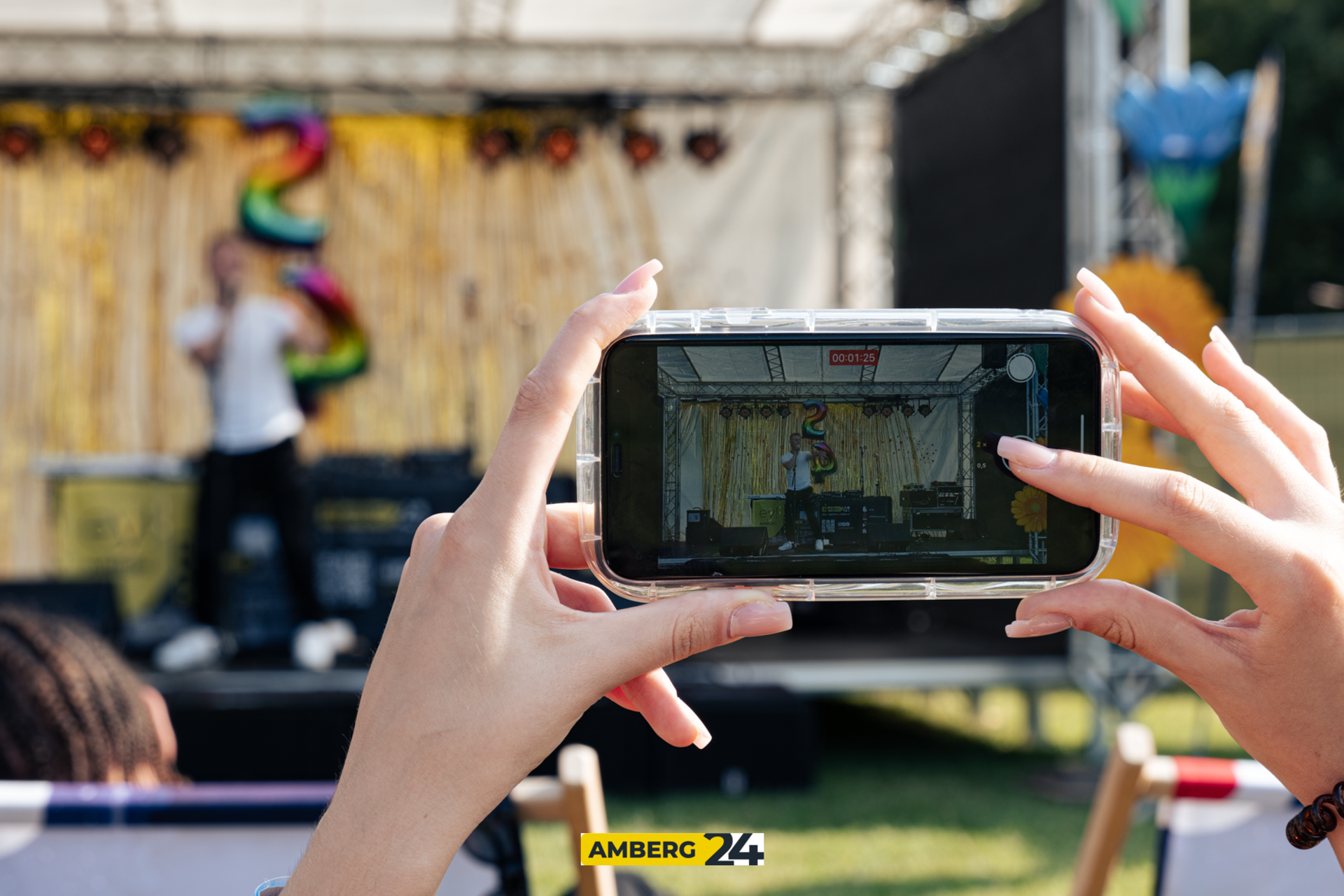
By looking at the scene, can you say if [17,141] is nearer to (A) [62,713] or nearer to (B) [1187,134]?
(A) [62,713]

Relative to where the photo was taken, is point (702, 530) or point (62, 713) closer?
point (702, 530)

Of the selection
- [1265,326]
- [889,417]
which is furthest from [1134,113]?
[1265,326]

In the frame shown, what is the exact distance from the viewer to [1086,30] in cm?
453

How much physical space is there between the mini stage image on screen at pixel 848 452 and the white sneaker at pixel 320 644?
4432 millimetres

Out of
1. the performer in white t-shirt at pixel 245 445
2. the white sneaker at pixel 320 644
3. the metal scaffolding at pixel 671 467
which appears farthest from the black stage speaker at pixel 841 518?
the performer in white t-shirt at pixel 245 445

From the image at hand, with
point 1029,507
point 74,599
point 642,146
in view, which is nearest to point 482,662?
point 1029,507

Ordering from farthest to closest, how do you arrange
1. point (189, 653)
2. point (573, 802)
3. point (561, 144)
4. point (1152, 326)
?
point (561, 144) → point (189, 653) → point (1152, 326) → point (573, 802)

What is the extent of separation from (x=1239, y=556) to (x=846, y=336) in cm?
34

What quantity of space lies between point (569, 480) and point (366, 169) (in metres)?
3.00

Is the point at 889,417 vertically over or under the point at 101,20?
under

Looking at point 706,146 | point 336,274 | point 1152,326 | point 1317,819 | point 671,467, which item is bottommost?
point 1317,819

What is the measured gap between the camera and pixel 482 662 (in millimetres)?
683

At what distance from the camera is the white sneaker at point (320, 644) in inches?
199

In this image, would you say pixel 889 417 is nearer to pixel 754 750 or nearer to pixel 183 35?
pixel 754 750
